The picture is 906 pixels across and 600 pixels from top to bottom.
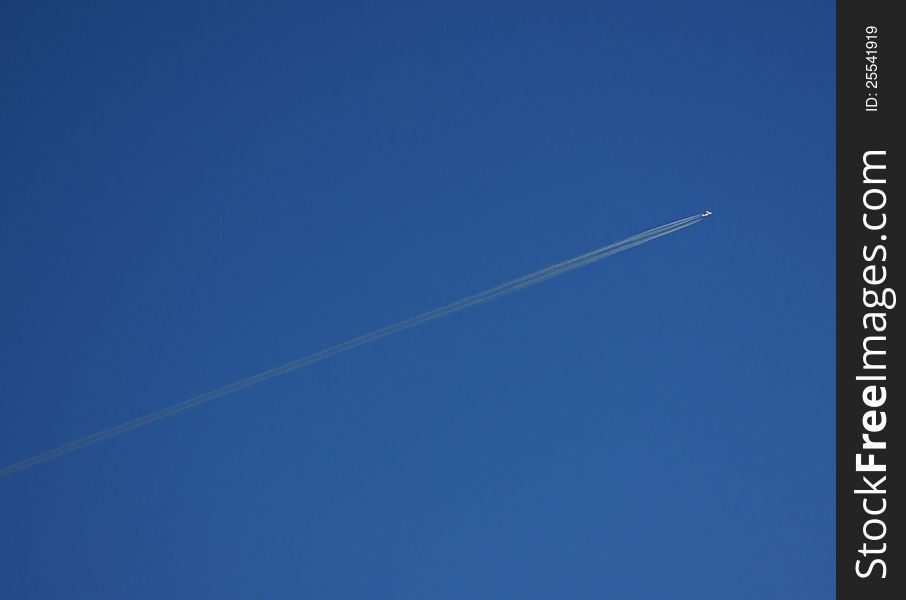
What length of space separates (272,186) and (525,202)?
696 millimetres

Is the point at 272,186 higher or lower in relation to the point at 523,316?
higher

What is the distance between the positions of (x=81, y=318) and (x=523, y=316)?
1.20 metres

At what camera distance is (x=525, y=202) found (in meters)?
3.58
